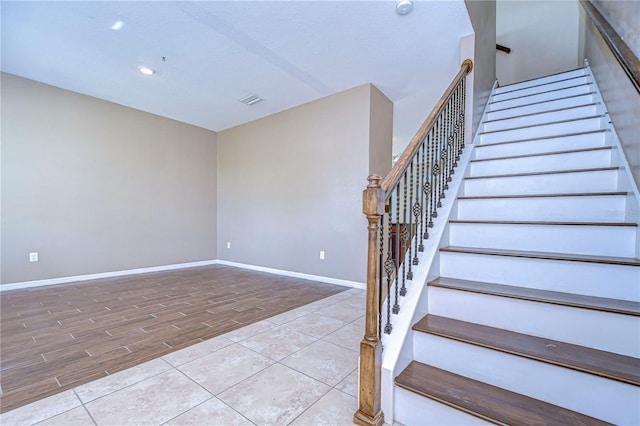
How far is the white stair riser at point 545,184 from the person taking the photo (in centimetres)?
193

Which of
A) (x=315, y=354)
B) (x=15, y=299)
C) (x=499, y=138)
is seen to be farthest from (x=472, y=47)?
(x=15, y=299)

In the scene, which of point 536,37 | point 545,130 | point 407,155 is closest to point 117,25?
point 407,155

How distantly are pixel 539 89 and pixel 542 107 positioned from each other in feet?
2.13

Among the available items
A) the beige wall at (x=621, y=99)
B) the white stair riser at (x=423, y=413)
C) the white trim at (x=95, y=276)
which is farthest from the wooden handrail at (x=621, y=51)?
the white trim at (x=95, y=276)

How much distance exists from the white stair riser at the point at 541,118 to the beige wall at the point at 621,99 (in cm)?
15

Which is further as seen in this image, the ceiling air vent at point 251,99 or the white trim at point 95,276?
the ceiling air vent at point 251,99

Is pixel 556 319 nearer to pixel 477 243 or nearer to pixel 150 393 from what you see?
pixel 477 243

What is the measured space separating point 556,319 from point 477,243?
69cm

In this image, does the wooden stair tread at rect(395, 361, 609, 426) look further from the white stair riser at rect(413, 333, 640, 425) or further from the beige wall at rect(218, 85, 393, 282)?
the beige wall at rect(218, 85, 393, 282)

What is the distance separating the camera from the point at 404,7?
249 cm

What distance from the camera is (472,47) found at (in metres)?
2.99

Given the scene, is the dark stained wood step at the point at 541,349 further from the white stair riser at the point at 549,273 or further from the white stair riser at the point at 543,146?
the white stair riser at the point at 543,146

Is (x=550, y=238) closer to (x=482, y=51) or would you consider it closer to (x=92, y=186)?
(x=482, y=51)

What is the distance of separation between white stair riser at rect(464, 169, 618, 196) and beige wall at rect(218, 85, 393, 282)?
1662 mm
